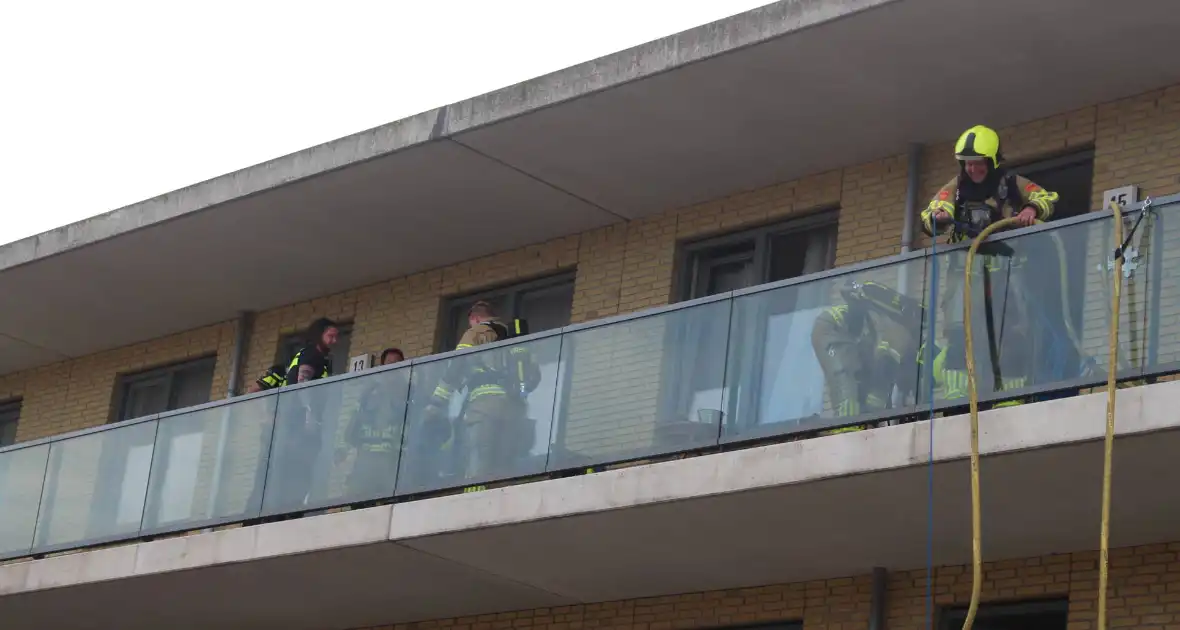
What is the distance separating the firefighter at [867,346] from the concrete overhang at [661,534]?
0.25 metres

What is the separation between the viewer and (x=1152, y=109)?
1430 centimetres

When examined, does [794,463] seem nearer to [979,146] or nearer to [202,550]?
[979,146]

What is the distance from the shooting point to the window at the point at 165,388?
21.0 metres

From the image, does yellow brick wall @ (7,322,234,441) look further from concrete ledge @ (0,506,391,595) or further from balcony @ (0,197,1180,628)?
concrete ledge @ (0,506,391,595)

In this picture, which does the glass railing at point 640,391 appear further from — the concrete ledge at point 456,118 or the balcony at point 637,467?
the concrete ledge at point 456,118

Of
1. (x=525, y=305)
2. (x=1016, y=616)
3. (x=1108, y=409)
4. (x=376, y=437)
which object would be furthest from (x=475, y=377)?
(x=1108, y=409)

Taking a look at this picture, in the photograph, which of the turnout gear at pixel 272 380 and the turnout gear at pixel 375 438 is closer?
the turnout gear at pixel 375 438

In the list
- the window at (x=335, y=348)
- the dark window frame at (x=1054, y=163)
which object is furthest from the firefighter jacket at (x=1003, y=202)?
the window at (x=335, y=348)

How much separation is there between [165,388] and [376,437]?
6.31m

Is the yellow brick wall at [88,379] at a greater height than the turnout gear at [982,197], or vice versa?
the yellow brick wall at [88,379]

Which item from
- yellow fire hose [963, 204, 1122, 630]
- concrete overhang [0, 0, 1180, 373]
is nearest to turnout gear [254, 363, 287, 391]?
concrete overhang [0, 0, 1180, 373]

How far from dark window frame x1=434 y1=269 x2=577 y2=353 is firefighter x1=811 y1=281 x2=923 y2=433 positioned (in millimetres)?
5047

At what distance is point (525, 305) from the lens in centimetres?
1827

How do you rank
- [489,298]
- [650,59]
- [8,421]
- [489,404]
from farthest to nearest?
[8,421] < [489,298] < [650,59] < [489,404]
